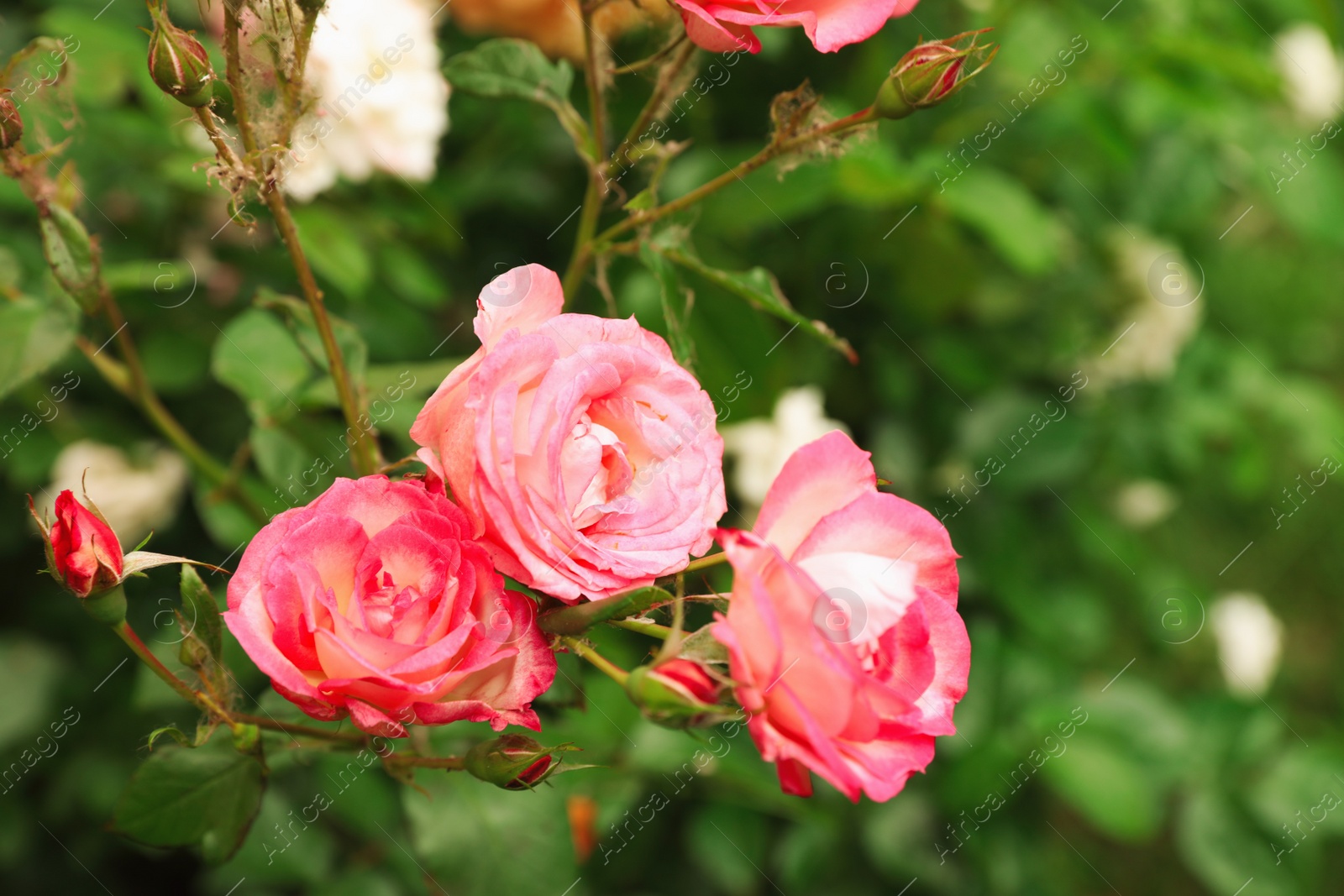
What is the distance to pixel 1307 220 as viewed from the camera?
1579 millimetres

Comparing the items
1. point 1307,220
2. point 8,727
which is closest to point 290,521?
point 8,727

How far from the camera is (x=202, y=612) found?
56 centimetres

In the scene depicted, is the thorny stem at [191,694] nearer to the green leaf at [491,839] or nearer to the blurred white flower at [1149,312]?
the green leaf at [491,839]

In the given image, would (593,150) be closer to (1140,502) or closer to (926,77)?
(926,77)

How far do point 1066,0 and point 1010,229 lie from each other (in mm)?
599

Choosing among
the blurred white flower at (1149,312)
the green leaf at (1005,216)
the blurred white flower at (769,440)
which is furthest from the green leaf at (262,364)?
the blurred white flower at (1149,312)

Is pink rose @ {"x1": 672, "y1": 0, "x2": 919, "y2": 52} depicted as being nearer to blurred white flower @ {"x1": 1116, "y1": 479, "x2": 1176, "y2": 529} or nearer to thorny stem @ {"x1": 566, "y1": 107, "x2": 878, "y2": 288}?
thorny stem @ {"x1": 566, "y1": 107, "x2": 878, "y2": 288}

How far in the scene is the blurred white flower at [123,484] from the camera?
3.85 feet

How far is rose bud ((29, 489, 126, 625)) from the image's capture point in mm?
513

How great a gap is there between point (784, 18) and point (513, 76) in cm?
29

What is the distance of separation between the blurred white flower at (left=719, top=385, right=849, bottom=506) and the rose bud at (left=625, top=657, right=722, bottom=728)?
2.88 feet

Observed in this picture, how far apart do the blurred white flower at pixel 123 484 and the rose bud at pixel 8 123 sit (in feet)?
2.03

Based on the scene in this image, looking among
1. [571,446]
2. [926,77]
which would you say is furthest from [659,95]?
[571,446]

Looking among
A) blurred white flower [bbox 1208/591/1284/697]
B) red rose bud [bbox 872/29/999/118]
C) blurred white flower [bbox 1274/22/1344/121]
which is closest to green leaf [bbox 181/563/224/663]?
red rose bud [bbox 872/29/999/118]
